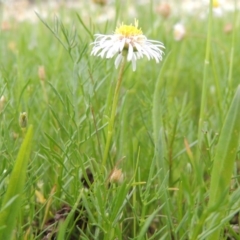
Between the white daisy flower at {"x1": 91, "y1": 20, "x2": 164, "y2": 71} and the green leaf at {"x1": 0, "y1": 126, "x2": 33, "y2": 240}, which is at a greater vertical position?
the white daisy flower at {"x1": 91, "y1": 20, "x2": 164, "y2": 71}

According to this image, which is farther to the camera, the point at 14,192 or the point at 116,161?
the point at 116,161

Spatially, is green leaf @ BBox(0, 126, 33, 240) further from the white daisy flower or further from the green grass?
the white daisy flower

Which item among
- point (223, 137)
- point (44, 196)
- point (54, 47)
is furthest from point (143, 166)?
point (54, 47)

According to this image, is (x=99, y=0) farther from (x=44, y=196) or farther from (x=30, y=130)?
(x=30, y=130)

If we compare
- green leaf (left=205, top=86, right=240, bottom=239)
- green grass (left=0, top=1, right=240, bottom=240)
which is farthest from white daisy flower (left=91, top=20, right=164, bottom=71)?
green leaf (left=205, top=86, right=240, bottom=239)

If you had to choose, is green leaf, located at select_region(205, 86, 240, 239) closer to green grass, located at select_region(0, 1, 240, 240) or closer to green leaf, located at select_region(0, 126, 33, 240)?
green grass, located at select_region(0, 1, 240, 240)

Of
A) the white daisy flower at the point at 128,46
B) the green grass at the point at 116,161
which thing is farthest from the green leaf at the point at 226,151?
the white daisy flower at the point at 128,46

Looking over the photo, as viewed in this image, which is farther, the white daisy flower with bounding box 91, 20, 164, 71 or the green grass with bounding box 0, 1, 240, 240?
the white daisy flower with bounding box 91, 20, 164, 71

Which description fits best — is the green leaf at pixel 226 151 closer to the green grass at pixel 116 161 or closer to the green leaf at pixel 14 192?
the green grass at pixel 116 161
